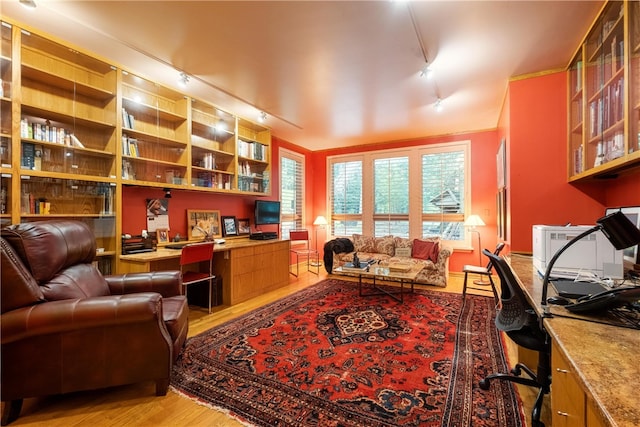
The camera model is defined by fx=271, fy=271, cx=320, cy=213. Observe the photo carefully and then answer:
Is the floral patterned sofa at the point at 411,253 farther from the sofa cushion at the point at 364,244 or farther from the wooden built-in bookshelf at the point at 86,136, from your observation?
the wooden built-in bookshelf at the point at 86,136

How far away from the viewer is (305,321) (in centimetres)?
297

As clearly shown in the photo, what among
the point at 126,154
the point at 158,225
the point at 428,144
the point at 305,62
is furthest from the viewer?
the point at 428,144

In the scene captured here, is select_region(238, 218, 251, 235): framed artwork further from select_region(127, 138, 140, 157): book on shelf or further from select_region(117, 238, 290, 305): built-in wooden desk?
select_region(127, 138, 140, 157): book on shelf

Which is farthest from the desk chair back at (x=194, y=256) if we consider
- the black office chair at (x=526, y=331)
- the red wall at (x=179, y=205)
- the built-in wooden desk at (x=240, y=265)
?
the black office chair at (x=526, y=331)

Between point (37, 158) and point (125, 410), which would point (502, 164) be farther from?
point (37, 158)

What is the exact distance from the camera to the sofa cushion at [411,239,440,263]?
4682mm

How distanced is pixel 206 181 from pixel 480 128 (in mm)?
4763

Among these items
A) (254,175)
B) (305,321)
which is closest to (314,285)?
(305,321)

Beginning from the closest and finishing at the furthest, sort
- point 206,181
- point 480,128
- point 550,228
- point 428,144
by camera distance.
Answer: point 550,228
point 206,181
point 480,128
point 428,144

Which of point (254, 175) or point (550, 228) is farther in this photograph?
point (254, 175)

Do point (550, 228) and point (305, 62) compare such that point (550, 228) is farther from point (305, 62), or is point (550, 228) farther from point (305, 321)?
point (305, 62)

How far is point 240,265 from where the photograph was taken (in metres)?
3.68

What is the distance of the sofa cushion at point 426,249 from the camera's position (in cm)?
468

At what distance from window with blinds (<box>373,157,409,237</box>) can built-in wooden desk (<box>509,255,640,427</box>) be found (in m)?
4.34
